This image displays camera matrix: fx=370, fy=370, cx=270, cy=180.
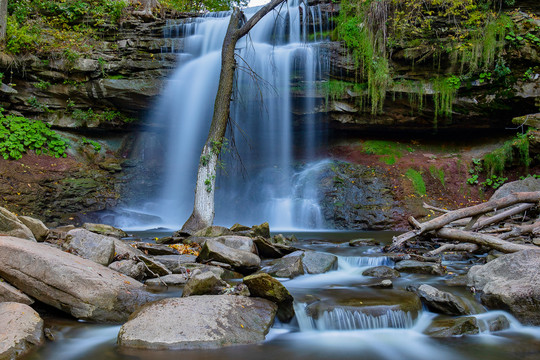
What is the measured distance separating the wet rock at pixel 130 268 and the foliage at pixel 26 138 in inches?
341

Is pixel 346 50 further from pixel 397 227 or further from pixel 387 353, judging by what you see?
pixel 387 353

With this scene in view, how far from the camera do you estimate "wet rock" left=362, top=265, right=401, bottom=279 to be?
5219mm

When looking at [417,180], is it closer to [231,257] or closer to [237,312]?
[231,257]

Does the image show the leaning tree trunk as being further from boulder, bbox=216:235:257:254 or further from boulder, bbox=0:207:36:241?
boulder, bbox=0:207:36:241

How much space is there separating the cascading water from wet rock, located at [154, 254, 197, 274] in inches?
249

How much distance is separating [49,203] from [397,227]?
1014cm

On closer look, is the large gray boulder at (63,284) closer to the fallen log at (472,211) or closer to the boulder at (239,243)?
the boulder at (239,243)

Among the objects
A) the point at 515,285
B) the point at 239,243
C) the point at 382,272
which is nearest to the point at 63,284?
the point at 239,243

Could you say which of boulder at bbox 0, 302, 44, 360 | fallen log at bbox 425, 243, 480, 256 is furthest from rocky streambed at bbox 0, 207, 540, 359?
fallen log at bbox 425, 243, 480, 256

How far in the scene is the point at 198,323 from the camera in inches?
125

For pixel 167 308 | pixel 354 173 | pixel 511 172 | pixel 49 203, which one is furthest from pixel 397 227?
pixel 49 203

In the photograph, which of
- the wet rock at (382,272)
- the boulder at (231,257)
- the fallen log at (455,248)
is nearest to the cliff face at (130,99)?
the fallen log at (455,248)

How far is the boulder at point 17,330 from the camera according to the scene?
8.85 ft

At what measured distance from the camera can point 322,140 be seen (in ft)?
49.5
